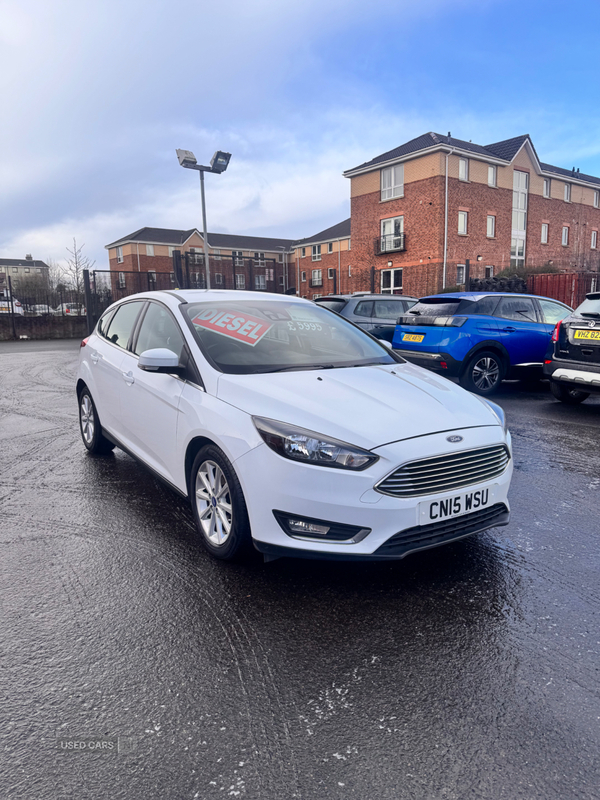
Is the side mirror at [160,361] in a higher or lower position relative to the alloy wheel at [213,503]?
higher

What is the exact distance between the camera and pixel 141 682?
229 centimetres

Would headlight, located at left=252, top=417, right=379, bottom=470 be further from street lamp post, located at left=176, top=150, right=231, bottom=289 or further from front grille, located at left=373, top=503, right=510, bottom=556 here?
street lamp post, located at left=176, top=150, right=231, bottom=289

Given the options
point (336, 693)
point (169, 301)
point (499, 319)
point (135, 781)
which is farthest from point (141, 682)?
point (499, 319)

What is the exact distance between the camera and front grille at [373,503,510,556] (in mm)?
2762

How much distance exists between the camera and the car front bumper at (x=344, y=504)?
2721mm

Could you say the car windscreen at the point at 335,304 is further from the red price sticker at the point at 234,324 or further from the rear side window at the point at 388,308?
the red price sticker at the point at 234,324

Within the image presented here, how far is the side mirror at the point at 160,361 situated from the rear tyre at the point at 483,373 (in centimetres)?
627

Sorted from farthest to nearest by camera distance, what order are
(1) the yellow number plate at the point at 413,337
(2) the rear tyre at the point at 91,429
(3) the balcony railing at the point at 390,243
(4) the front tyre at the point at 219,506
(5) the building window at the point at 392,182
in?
(3) the balcony railing at the point at 390,243
(5) the building window at the point at 392,182
(1) the yellow number plate at the point at 413,337
(2) the rear tyre at the point at 91,429
(4) the front tyre at the point at 219,506

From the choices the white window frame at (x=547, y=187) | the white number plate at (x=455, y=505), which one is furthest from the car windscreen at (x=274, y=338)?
the white window frame at (x=547, y=187)

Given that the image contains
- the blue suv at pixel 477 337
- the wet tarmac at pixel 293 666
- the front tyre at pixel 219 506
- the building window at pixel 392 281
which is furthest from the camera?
the building window at pixel 392 281

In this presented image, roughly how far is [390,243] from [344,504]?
35264 mm

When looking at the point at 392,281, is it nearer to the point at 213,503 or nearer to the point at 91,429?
the point at 91,429

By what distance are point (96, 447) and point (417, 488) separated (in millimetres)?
3712

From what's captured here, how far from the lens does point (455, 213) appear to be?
33.5 m
